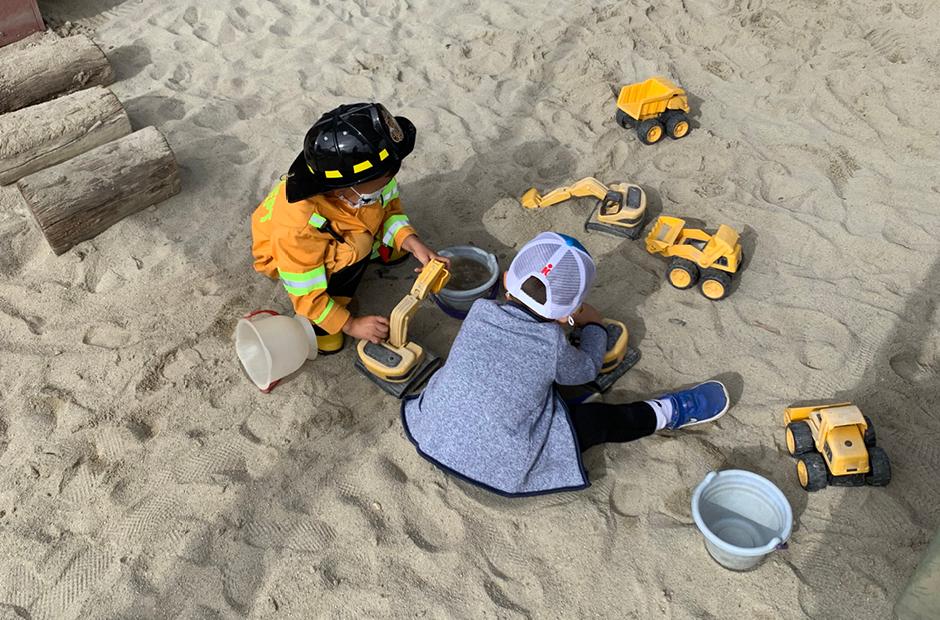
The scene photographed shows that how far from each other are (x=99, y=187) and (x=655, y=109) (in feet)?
9.41

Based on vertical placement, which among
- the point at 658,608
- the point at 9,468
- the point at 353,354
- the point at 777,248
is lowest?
the point at 9,468

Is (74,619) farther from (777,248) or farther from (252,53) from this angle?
(252,53)

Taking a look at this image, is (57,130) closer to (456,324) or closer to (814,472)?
(456,324)

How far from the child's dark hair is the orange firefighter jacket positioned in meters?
0.82

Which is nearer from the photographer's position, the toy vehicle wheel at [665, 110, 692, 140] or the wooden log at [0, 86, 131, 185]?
the wooden log at [0, 86, 131, 185]

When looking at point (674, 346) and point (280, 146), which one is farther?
point (280, 146)

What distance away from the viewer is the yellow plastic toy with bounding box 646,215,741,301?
10.2 feet

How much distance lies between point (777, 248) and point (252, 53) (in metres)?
3.47

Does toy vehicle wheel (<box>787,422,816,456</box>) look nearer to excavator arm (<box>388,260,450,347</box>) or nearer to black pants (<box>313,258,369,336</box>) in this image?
excavator arm (<box>388,260,450,347</box>)

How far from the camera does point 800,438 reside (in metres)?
2.54

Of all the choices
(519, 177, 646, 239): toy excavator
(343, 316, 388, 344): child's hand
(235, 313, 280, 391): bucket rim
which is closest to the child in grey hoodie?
(343, 316, 388, 344): child's hand

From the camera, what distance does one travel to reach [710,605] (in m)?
2.28

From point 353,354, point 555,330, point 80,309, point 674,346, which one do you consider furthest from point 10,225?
point 674,346

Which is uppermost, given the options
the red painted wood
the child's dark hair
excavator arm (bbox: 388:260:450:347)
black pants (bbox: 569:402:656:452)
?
the child's dark hair
